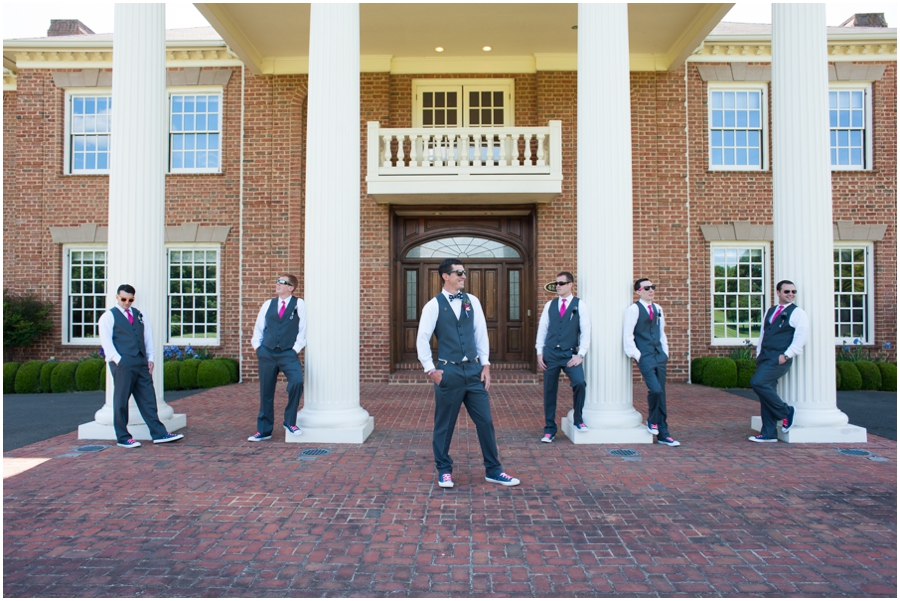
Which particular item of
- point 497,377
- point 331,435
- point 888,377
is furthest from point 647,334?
point 888,377

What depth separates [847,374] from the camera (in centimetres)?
1130

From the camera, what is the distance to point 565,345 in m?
6.49

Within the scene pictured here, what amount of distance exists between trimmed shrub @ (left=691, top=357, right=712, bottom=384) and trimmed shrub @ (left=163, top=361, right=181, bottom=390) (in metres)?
10.8

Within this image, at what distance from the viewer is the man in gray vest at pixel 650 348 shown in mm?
6512

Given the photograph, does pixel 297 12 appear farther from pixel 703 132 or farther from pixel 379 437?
pixel 703 132

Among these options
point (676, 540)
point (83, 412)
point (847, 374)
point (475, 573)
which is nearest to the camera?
point (475, 573)

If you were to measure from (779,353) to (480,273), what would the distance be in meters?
6.94

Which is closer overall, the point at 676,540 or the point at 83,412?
the point at 676,540

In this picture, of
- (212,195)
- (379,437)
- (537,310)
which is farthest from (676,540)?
(212,195)

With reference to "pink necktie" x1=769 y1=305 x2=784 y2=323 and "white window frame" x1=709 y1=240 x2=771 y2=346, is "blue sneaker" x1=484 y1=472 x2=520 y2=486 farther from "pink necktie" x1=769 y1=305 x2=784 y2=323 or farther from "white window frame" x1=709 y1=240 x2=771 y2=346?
"white window frame" x1=709 y1=240 x2=771 y2=346

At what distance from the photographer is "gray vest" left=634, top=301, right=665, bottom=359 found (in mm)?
6574

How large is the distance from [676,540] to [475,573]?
1462 mm

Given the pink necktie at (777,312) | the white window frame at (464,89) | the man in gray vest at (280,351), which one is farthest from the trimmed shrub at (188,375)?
the pink necktie at (777,312)

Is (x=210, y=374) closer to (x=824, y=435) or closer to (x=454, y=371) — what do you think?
(x=454, y=371)
